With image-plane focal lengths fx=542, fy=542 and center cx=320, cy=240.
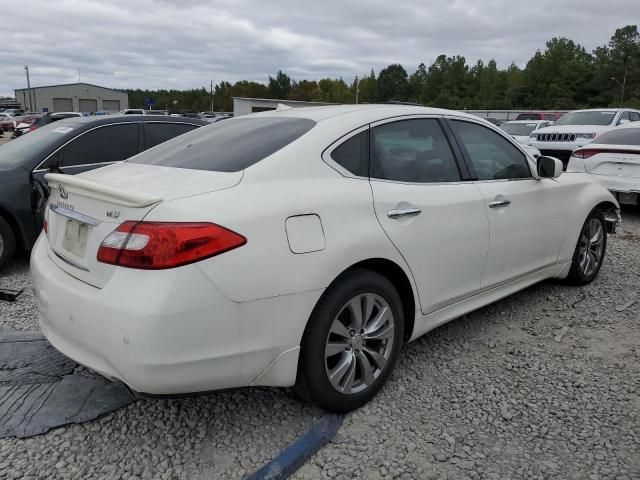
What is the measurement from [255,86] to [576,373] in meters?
130

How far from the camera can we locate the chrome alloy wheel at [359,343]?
266cm

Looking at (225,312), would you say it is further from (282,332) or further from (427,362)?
(427,362)

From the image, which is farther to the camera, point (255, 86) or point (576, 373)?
point (255, 86)

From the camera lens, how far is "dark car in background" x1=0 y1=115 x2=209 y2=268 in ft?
16.2

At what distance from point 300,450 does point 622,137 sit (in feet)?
26.2

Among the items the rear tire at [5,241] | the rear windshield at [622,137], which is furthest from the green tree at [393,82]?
the rear tire at [5,241]

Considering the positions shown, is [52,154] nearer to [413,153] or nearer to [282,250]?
[413,153]

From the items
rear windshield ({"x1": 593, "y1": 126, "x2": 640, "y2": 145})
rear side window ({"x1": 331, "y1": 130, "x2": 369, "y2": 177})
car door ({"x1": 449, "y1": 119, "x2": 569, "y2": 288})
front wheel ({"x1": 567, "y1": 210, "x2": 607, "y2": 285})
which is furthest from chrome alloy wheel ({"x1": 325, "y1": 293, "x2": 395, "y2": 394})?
rear windshield ({"x1": 593, "y1": 126, "x2": 640, "y2": 145})

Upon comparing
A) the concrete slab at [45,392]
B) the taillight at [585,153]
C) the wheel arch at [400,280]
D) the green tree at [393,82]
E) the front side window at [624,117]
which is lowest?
the concrete slab at [45,392]

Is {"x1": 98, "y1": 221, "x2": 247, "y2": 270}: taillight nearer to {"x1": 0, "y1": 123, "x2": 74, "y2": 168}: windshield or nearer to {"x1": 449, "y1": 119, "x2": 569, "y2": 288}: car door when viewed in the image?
{"x1": 449, "y1": 119, "x2": 569, "y2": 288}: car door

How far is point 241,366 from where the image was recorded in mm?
2303

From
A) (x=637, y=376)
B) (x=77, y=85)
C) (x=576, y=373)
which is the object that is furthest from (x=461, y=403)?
(x=77, y=85)

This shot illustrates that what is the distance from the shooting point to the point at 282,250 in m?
2.34

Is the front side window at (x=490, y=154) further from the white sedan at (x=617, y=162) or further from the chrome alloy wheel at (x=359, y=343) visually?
the white sedan at (x=617, y=162)
